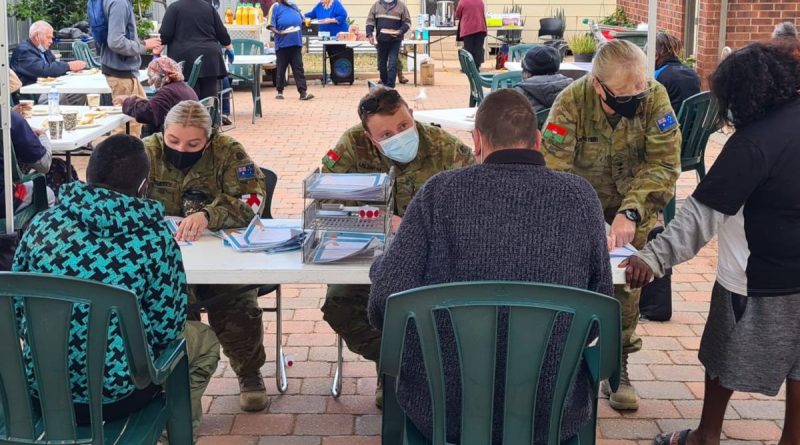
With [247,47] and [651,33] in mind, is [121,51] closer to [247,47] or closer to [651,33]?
[247,47]

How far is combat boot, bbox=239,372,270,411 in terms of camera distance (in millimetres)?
4055

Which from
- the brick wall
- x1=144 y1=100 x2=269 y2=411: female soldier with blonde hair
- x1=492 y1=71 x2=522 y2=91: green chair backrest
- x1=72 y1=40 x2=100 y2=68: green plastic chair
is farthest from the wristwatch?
x1=72 y1=40 x2=100 y2=68: green plastic chair

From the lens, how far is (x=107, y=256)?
2.72 m

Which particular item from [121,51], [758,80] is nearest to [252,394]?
[758,80]

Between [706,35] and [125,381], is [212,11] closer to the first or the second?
[706,35]

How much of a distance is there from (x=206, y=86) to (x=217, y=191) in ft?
24.0

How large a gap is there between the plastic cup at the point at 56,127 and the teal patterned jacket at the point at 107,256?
4211 millimetres

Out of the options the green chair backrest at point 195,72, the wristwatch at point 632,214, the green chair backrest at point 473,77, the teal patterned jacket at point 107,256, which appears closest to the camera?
the teal patterned jacket at point 107,256

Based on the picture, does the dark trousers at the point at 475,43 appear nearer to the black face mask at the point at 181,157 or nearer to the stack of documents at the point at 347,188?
the black face mask at the point at 181,157

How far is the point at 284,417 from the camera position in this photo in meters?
4.01

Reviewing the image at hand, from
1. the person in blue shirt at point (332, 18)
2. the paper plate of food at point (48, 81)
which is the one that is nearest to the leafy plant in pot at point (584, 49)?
the person in blue shirt at point (332, 18)

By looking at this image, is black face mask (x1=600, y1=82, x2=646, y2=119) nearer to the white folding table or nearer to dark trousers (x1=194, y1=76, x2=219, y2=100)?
the white folding table

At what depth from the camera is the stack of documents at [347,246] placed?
11.0 feet

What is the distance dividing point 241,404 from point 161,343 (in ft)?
4.11
